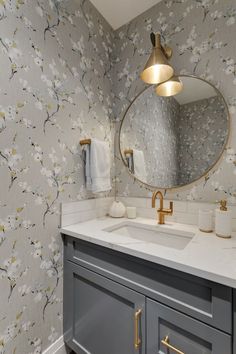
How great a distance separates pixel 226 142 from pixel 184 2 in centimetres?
103

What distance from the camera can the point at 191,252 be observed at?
2.48 ft

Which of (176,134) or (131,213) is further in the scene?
(131,213)

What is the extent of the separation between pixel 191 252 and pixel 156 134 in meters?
0.86

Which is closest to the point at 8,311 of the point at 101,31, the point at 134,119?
the point at 134,119

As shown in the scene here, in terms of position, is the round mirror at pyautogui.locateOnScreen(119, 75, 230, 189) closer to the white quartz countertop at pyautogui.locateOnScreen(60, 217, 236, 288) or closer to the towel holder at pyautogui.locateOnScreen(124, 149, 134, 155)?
the towel holder at pyautogui.locateOnScreen(124, 149, 134, 155)

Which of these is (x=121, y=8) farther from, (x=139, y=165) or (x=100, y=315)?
(x=100, y=315)

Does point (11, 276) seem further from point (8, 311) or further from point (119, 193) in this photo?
point (119, 193)

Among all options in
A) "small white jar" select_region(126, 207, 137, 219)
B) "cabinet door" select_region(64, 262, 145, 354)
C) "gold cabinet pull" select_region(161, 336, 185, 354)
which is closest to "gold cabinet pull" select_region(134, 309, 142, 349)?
"cabinet door" select_region(64, 262, 145, 354)

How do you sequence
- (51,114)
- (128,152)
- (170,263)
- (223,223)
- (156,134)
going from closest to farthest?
(170,263) < (223,223) < (51,114) < (156,134) < (128,152)

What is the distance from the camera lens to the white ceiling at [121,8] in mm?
1355

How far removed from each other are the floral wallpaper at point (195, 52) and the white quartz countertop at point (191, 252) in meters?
0.31

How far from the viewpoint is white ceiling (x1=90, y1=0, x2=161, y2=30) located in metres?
1.36

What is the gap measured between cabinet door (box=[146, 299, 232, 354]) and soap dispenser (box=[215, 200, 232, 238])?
18.3 inches

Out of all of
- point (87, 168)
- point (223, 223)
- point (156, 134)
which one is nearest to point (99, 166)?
point (87, 168)
